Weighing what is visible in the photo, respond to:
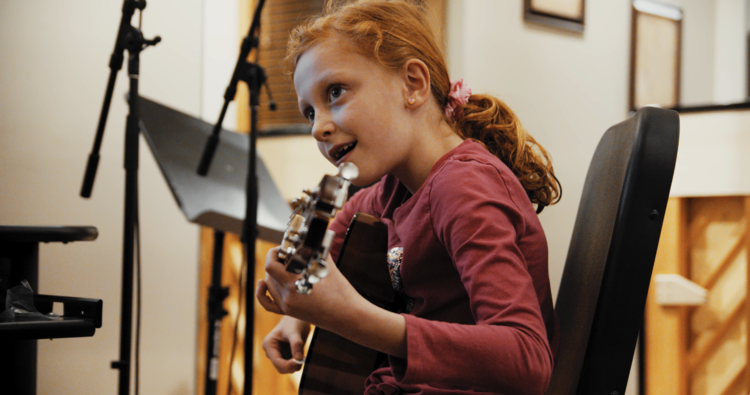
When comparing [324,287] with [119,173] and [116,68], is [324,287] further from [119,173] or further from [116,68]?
[119,173]

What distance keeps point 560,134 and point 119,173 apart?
145 cm

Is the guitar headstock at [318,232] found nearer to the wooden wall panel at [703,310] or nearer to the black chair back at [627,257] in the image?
the black chair back at [627,257]

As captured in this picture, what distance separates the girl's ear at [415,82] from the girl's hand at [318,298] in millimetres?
292

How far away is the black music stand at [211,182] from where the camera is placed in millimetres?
1292

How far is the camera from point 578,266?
75 cm

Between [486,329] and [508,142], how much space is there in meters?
0.33

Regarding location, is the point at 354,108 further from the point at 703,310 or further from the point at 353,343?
the point at 703,310

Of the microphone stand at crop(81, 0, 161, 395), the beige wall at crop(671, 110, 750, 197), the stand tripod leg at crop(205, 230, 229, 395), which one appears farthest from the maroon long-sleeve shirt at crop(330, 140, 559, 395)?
the beige wall at crop(671, 110, 750, 197)

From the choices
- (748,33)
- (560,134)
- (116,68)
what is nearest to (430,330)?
(116,68)

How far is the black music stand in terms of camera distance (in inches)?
50.9

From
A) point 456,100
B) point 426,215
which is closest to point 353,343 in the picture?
point 426,215

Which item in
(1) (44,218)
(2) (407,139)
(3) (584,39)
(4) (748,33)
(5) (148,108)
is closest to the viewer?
(2) (407,139)

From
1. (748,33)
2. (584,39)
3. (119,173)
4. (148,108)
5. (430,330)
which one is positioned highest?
(748,33)

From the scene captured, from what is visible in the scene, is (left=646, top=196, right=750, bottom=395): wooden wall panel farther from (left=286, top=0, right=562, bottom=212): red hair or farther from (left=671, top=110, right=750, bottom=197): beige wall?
(left=286, top=0, right=562, bottom=212): red hair
